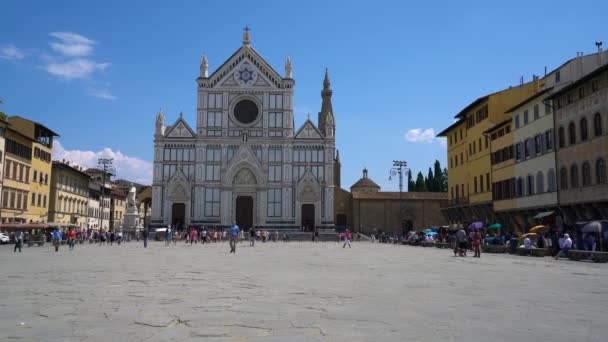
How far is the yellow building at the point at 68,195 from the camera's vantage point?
60375mm

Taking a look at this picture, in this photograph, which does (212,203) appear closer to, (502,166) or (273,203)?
(273,203)

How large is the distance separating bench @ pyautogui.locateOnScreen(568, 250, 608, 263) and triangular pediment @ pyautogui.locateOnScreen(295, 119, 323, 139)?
43570 mm

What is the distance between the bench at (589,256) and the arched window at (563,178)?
29.5ft

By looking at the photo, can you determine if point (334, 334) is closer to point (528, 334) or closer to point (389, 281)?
point (528, 334)

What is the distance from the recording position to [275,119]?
67.1 meters

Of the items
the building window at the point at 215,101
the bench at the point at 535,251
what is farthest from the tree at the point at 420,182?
the bench at the point at 535,251

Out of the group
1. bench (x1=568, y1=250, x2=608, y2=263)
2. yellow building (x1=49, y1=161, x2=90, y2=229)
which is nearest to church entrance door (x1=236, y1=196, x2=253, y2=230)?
yellow building (x1=49, y1=161, x2=90, y2=229)

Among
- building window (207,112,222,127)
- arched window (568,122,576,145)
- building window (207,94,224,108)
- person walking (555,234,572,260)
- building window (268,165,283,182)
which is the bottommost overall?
person walking (555,234,572,260)

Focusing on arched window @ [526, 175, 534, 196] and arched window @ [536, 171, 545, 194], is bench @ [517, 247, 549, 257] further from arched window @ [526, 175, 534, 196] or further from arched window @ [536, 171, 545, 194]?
arched window @ [526, 175, 534, 196]

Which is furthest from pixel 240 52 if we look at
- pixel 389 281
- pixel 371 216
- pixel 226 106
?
pixel 389 281

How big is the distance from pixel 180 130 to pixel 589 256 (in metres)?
50.7

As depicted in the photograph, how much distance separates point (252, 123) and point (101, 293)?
5701 centimetres

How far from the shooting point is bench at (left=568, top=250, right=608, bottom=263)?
2277cm

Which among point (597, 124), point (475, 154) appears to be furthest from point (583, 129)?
point (475, 154)
